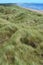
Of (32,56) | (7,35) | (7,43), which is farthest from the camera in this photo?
(7,35)

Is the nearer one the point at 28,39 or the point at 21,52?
the point at 21,52

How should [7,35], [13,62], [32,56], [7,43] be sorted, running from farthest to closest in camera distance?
[7,35] → [7,43] → [32,56] → [13,62]

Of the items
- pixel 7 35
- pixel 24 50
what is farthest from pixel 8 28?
pixel 24 50

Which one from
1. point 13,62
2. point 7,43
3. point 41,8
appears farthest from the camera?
point 41,8

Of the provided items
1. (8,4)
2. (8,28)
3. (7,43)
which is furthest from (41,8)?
(7,43)

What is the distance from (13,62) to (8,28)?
1.45 meters

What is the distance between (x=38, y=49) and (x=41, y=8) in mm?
5885

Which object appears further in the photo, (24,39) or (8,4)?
(8,4)

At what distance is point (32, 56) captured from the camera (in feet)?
11.1

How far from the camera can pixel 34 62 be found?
3205mm

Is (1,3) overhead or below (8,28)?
below

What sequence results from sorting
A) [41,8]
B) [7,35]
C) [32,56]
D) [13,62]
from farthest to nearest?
1. [41,8]
2. [7,35]
3. [32,56]
4. [13,62]

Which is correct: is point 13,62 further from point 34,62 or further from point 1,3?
point 1,3

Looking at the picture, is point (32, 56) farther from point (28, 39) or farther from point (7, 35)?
point (7, 35)
